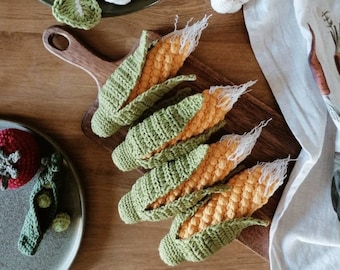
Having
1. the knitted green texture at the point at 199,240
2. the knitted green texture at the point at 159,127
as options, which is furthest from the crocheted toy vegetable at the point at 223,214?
the knitted green texture at the point at 159,127

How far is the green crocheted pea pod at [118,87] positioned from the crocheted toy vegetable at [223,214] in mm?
162

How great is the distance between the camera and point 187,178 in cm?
83

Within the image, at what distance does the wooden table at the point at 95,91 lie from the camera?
2.93 feet

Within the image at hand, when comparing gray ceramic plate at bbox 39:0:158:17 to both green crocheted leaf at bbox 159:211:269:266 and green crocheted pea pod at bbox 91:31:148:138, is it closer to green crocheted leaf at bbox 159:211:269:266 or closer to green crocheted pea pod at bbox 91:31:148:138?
green crocheted pea pod at bbox 91:31:148:138

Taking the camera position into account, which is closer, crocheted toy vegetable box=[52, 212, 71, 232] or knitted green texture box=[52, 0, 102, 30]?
knitted green texture box=[52, 0, 102, 30]

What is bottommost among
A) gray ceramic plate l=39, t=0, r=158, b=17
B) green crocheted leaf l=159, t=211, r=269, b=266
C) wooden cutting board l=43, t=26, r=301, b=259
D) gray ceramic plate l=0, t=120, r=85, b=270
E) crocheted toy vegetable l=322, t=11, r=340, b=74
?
gray ceramic plate l=0, t=120, r=85, b=270

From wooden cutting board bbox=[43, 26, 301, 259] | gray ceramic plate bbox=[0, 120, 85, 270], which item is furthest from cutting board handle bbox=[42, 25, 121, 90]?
gray ceramic plate bbox=[0, 120, 85, 270]

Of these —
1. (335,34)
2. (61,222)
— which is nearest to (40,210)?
(61,222)

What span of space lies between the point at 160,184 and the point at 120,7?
241 mm

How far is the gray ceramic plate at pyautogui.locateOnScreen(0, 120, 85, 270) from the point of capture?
91cm

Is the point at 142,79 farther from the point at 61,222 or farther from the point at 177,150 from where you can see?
the point at 61,222

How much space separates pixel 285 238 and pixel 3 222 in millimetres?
396

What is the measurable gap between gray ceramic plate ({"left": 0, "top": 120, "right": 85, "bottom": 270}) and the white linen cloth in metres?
0.28

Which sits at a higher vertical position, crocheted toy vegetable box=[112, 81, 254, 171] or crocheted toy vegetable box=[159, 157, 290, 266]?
crocheted toy vegetable box=[112, 81, 254, 171]
